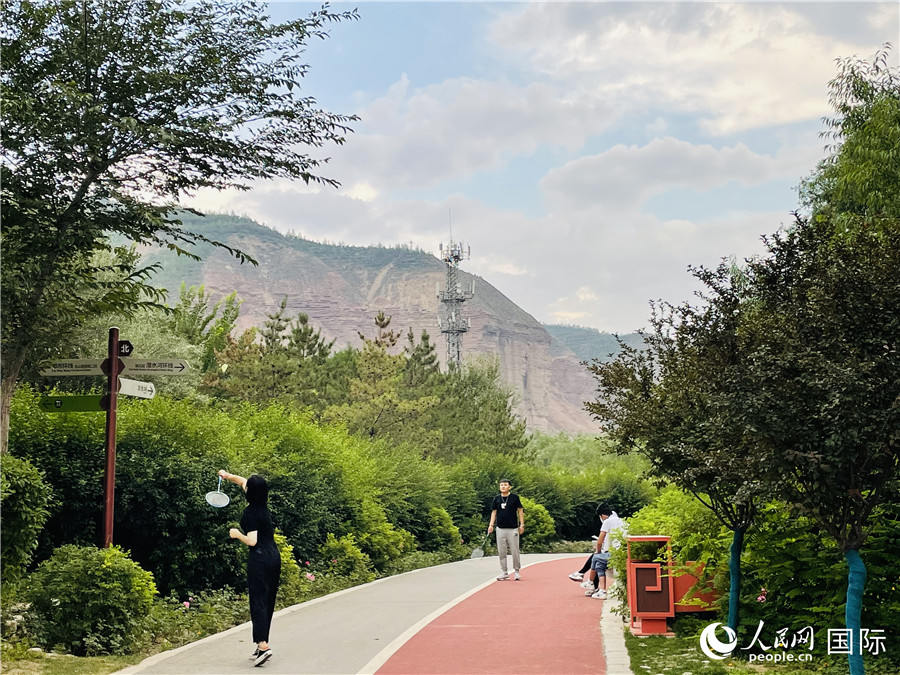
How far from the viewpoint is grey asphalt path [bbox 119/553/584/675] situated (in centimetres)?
934

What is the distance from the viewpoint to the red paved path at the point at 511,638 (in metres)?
9.52

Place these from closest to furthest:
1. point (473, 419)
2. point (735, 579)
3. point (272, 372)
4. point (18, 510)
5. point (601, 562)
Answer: point (18, 510) → point (735, 579) → point (601, 562) → point (272, 372) → point (473, 419)

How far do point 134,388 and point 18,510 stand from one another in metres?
2.68

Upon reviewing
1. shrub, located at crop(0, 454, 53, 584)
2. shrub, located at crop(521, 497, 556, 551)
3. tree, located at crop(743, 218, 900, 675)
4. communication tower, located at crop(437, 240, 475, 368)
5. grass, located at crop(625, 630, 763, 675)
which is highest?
communication tower, located at crop(437, 240, 475, 368)

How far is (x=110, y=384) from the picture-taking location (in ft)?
36.6

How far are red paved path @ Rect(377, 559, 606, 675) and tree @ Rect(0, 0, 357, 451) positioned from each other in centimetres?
551

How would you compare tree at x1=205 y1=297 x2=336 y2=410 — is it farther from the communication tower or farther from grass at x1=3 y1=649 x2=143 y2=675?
grass at x1=3 y1=649 x2=143 y2=675

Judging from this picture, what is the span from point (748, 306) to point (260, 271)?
635 feet

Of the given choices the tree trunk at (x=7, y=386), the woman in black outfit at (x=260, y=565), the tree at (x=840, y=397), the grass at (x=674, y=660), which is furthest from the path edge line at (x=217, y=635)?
the tree at (x=840, y=397)

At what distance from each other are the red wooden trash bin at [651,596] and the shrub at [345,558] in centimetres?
747

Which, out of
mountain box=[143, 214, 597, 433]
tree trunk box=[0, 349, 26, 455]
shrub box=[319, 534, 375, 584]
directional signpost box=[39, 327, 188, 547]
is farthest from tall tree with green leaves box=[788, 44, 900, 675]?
mountain box=[143, 214, 597, 433]

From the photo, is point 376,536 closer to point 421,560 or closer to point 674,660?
point 421,560

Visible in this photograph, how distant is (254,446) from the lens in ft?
49.4

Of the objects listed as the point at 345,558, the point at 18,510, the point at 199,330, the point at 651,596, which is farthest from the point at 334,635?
the point at 199,330
